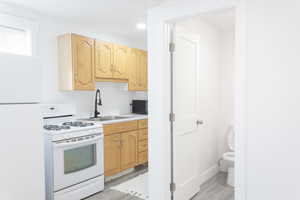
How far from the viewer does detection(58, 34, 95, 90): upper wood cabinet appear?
3154mm

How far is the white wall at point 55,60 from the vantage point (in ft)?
10.1

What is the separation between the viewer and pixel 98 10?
288 centimetres

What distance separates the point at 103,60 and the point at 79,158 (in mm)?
1565

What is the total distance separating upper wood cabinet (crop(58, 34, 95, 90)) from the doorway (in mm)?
1505

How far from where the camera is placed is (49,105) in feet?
10.2

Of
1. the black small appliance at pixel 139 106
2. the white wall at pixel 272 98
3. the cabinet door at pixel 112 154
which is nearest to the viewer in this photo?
Result: the white wall at pixel 272 98

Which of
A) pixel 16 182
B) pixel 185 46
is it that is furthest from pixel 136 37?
pixel 16 182

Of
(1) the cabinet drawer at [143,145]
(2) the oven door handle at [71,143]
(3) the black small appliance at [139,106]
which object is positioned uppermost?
(3) the black small appliance at [139,106]

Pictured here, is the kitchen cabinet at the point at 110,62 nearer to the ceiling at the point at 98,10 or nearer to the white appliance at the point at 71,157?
the ceiling at the point at 98,10

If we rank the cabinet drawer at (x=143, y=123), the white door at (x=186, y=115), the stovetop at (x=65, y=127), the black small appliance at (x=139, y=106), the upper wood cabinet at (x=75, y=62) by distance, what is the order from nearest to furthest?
1. the white door at (x=186, y=115)
2. the stovetop at (x=65, y=127)
3. the upper wood cabinet at (x=75, y=62)
4. the cabinet drawer at (x=143, y=123)
5. the black small appliance at (x=139, y=106)

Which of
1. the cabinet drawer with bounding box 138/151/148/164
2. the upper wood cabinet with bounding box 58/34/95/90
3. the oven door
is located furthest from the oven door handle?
the cabinet drawer with bounding box 138/151/148/164

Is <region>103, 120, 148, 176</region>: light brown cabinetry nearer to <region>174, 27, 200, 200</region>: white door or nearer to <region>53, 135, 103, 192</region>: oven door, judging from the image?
<region>53, 135, 103, 192</region>: oven door

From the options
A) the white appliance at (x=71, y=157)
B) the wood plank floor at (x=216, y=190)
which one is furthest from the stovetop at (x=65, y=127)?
the wood plank floor at (x=216, y=190)

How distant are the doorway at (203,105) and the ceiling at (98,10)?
2.19ft
